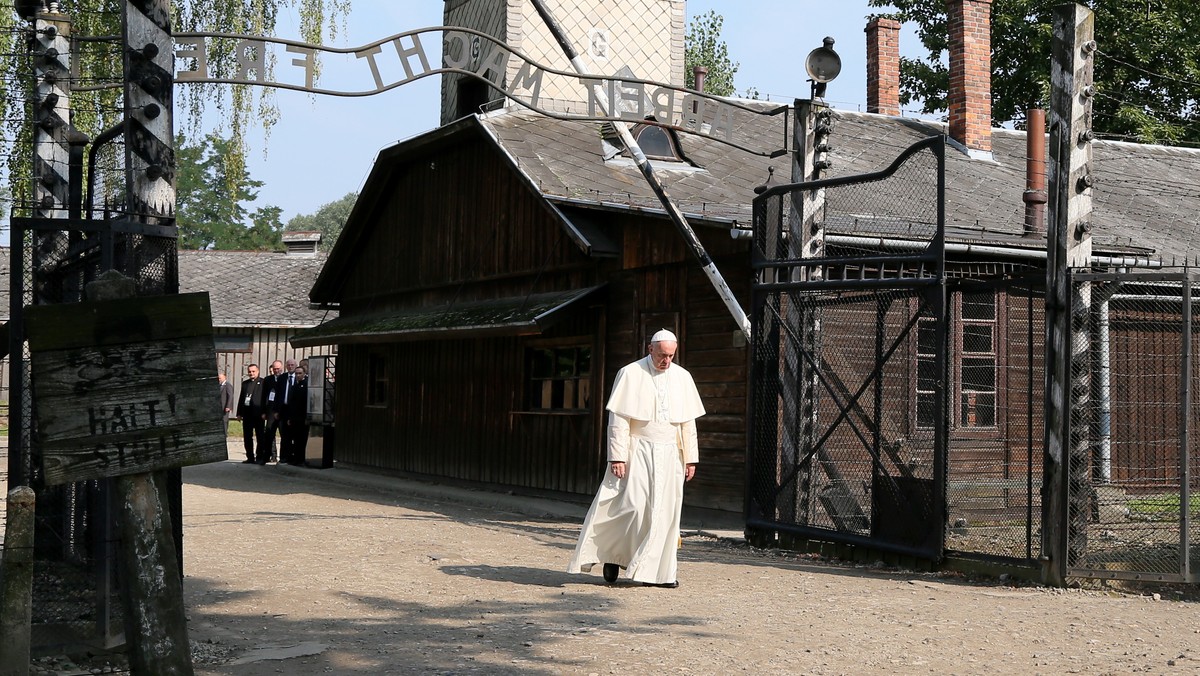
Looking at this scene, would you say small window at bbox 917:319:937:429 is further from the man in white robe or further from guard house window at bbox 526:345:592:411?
the man in white robe

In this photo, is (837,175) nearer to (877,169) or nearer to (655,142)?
(877,169)

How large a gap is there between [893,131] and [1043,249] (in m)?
7.02

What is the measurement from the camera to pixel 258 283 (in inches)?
1735

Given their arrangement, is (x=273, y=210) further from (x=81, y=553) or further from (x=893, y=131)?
(x=81, y=553)

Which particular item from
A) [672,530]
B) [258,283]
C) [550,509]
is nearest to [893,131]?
[550,509]

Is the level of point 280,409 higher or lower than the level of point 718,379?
lower

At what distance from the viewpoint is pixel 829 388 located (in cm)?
1148

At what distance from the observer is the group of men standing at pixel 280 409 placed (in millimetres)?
25172

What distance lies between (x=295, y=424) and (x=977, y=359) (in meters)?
13.0

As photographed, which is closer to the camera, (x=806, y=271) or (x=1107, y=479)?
(x=1107, y=479)

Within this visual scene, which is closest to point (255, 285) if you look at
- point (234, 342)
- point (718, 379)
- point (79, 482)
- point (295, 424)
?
point (234, 342)

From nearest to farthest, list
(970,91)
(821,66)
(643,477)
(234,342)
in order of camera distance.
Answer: (643,477)
(821,66)
(970,91)
(234,342)

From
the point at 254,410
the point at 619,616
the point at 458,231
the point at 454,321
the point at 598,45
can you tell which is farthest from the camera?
the point at 254,410

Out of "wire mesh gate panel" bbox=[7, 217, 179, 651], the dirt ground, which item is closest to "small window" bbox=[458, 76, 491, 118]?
the dirt ground
